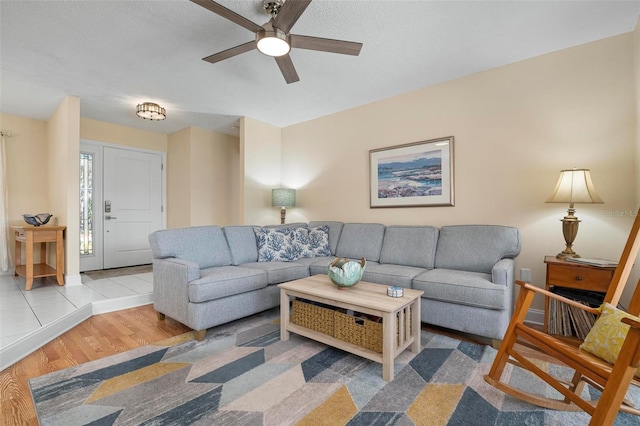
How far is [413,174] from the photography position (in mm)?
3529

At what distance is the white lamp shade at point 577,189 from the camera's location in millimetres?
2273

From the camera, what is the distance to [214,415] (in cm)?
146

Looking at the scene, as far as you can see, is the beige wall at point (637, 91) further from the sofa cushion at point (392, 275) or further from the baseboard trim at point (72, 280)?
the baseboard trim at point (72, 280)

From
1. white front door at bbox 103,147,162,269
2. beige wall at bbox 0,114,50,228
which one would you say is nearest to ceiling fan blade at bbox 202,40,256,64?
white front door at bbox 103,147,162,269

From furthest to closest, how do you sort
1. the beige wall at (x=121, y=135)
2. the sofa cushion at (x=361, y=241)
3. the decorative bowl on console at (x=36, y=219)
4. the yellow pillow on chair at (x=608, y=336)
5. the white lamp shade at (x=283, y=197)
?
the beige wall at (x=121, y=135)
the white lamp shade at (x=283, y=197)
the decorative bowl on console at (x=36, y=219)
the sofa cushion at (x=361, y=241)
the yellow pillow on chair at (x=608, y=336)

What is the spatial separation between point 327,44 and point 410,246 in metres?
2.07

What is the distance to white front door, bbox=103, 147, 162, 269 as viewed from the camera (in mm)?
4879

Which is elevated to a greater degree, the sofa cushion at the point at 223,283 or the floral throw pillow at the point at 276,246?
the floral throw pillow at the point at 276,246

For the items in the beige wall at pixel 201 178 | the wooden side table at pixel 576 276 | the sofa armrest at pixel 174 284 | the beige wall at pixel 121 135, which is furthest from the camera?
the beige wall at pixel 201 178

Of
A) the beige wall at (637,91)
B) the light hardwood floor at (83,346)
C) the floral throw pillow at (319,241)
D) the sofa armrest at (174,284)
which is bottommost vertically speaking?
the light hardwood floor at (83,346)

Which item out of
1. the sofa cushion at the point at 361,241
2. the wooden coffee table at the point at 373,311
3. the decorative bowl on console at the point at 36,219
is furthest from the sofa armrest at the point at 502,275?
the decorative bowl on console at the point at 36,219

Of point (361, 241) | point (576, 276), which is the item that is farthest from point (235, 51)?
point (576, 276)

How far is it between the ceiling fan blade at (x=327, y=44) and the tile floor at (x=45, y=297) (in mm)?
2828

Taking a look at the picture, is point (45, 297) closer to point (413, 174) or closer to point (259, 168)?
point (259, 168)
